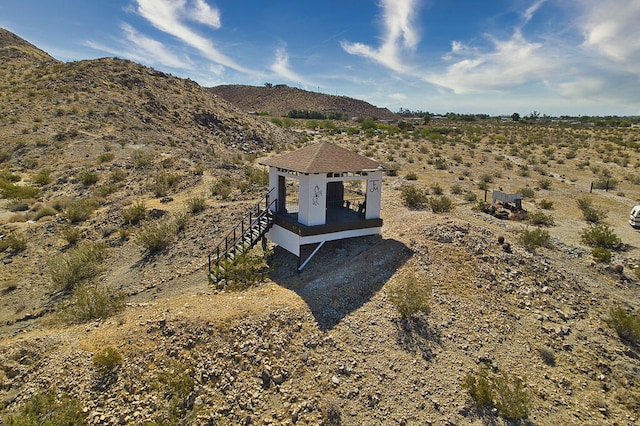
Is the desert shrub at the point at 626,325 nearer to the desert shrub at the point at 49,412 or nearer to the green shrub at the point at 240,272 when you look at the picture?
the green shrub at the point at 240,272

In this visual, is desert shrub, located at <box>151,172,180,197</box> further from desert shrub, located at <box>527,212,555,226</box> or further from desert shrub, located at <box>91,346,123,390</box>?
desert shrub, located at <box>527,212,555,226</box>

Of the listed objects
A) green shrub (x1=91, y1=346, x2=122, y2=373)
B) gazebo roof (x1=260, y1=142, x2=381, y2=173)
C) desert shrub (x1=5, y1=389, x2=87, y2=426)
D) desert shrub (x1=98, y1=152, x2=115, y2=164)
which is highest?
gazebo roof (x1=260, y1=142, x2=381, y2=173)

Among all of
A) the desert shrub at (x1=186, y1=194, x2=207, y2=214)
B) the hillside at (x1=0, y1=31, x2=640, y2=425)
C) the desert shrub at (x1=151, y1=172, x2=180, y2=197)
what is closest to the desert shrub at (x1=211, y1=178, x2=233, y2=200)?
the hillside at (x1=0, y1=31, x2=640, y2=425)

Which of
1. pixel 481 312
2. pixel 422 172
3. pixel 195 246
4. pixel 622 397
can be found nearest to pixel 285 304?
pixel 481 312

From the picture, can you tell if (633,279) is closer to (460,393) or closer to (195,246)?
(460,393)

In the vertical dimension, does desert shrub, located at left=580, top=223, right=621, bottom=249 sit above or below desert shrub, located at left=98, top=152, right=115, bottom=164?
below

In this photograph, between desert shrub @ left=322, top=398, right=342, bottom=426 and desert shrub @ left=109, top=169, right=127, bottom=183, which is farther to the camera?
desert shrub @ left=109, top=169, right=127, bottom=183
